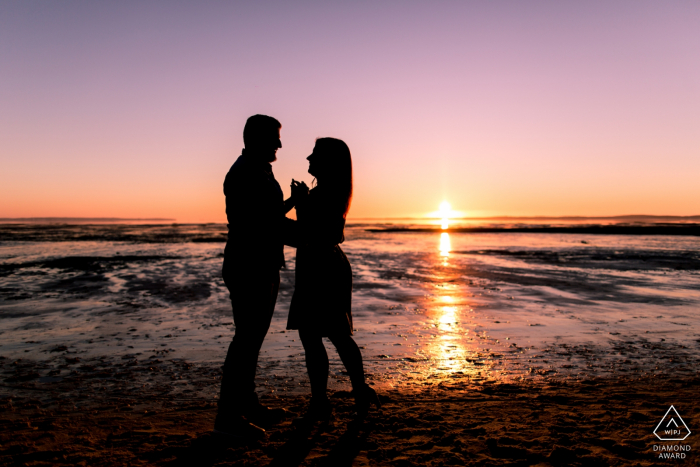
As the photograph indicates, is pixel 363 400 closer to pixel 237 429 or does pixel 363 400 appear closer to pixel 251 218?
pixel 237 429

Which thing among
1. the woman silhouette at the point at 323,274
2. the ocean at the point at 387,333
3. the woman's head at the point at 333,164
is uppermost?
the woman's head at the point at 333,164

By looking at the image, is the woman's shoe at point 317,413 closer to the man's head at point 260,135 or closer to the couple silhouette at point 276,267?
the couple silhouette at point 276,267

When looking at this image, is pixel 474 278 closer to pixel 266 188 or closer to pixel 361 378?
pixel 361 378

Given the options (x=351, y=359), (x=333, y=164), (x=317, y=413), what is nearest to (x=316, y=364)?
(x=351, y=359)

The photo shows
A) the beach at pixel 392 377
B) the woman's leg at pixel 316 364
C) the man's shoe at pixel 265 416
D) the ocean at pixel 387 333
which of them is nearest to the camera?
the beach at pixel 392 377

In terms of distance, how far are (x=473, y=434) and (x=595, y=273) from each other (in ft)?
42.7

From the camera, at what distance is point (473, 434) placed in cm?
330

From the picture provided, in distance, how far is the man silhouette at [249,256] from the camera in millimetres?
3281

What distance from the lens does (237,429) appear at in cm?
329

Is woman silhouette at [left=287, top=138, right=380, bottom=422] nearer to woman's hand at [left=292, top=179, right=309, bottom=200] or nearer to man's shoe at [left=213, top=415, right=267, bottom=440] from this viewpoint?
woman's hand at [left=292, top=179, right=309, bottom=200]

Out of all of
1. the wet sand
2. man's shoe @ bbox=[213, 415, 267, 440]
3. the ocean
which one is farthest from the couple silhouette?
the ocean

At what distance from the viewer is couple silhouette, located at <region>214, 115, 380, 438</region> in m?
3.29

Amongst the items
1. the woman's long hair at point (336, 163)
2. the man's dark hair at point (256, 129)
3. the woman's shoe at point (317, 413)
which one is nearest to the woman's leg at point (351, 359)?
the woman's shoe at point (317, 413)

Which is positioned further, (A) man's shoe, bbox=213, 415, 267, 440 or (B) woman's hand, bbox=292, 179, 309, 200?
(B) woman's hand, bbox=292, 179, 309, 200
